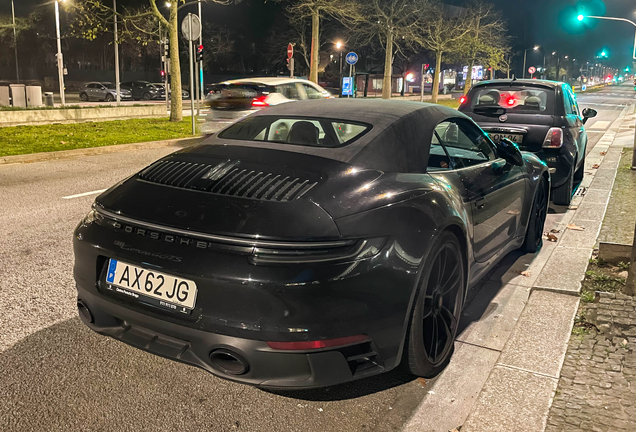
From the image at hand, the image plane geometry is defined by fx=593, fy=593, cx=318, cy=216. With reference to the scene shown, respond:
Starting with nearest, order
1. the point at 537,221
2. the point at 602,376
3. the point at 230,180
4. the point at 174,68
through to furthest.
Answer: the point at 230,180 → the point at 602,376 → the point at 537,221 → the point at 174,68

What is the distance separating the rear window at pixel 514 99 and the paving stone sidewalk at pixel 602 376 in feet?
15.0

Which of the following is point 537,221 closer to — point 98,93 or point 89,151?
point 89,151

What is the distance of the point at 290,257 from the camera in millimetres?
2438

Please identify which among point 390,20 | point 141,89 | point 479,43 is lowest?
point 141,89

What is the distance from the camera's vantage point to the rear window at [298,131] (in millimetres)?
3385

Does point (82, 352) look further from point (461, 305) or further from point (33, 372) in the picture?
point (461, 305)

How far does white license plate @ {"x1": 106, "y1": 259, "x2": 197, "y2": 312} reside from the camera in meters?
2.50

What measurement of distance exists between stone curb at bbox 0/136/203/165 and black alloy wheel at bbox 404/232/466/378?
24.8ft

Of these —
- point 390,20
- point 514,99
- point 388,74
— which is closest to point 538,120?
point 514,99

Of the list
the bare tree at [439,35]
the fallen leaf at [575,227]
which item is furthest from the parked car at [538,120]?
the bare tree at [439,35]

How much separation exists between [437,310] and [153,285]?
1.46 metres

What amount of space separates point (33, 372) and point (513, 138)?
6.53 m

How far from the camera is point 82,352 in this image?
332 cm

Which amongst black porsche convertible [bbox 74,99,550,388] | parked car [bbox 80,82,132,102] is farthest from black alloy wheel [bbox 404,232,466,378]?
parked car [bbox 80,82,132,102]
